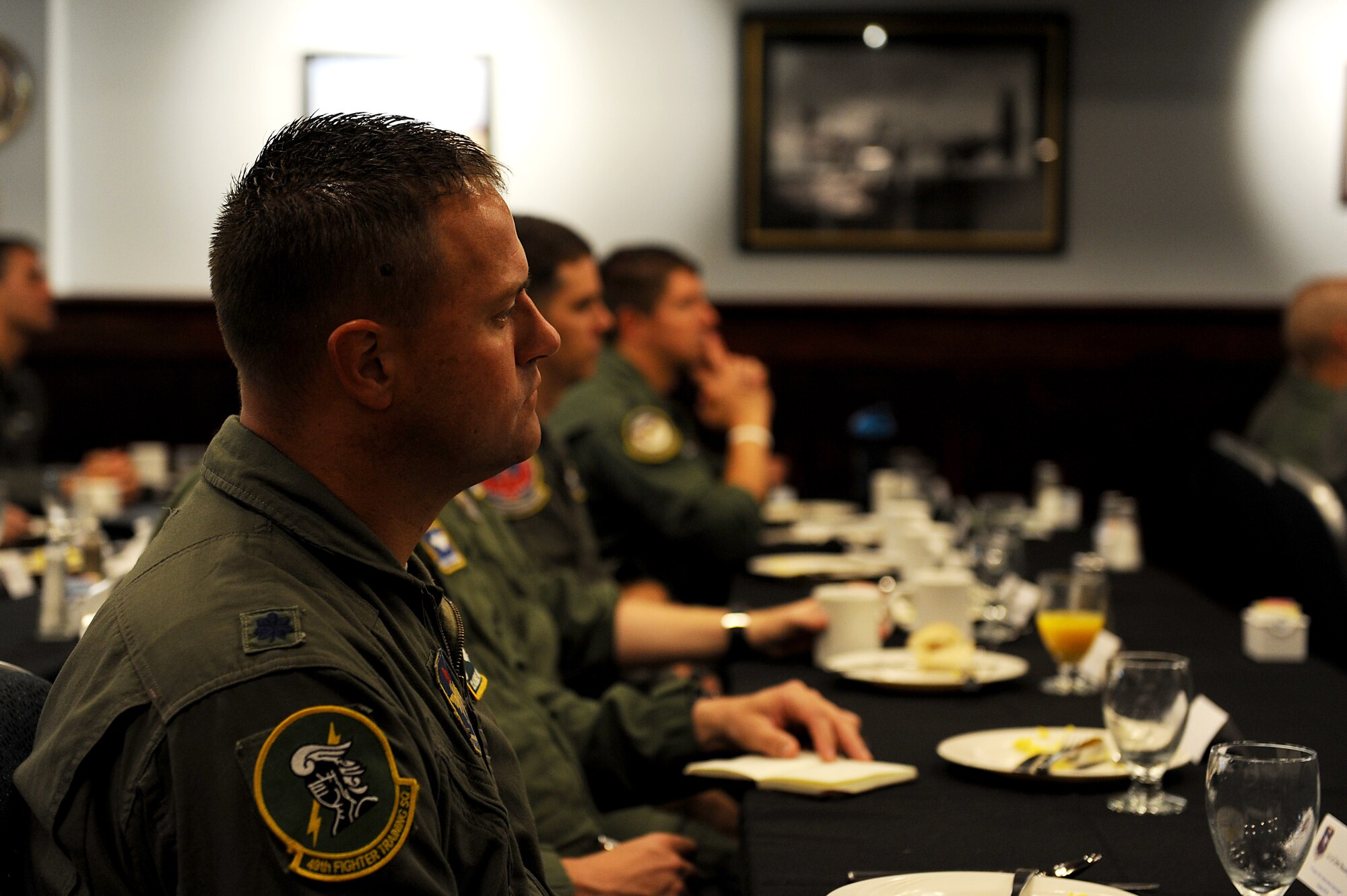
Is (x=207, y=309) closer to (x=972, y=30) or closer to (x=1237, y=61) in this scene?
(x=972, y=30)

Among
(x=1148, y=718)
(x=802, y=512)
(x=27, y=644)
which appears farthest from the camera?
(x=802, y=512)

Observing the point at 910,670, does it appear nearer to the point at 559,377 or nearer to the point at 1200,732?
the point at 1200,732

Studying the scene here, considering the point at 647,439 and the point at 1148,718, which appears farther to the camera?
the point at 647,439

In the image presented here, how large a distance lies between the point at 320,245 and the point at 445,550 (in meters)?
0.94

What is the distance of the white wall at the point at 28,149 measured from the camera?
5.87 metres

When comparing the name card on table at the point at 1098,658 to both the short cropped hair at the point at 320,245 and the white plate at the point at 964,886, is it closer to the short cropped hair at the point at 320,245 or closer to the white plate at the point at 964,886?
the white plate at the point at 964,886

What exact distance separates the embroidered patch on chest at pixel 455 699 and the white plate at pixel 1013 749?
0.65m

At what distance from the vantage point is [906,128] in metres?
5.80

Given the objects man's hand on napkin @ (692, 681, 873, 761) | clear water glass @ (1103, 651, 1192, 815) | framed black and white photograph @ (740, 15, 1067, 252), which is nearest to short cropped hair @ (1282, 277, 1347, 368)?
framed black and white photograph @ (740, 15, 1067, 252)

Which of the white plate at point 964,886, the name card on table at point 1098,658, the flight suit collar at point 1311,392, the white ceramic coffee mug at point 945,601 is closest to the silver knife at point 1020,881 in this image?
the white plate at point 964,886

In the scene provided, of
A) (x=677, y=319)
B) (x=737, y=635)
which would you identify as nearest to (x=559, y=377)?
(x=737, y=635)

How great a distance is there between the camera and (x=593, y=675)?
7.95 ft

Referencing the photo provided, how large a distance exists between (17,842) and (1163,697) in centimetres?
100

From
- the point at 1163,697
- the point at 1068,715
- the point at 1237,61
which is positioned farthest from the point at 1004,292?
the point at 1163,697
